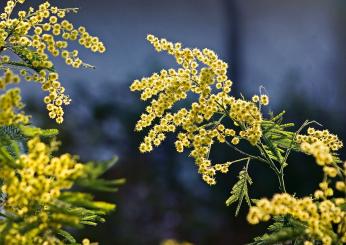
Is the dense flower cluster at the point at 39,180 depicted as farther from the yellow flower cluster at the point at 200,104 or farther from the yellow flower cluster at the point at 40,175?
the yellow flower cluster at the point at 200,104

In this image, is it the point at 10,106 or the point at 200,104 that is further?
the point at 200,104

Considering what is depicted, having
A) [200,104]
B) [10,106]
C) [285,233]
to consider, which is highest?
[200,104]

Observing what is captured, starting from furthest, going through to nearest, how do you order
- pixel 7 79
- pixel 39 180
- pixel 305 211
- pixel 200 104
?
1. pixel 200 104
2. pixel 305 211
3. pixel 7 79
4. pixel 39 180

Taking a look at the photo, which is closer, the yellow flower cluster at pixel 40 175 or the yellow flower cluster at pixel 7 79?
the yellow flower cluster at pixel 40 175

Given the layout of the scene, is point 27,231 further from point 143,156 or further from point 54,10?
point 143,156

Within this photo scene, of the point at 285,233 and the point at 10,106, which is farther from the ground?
the point at 10,106

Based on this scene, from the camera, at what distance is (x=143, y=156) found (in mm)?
11562

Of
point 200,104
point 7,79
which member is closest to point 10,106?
point 7,79

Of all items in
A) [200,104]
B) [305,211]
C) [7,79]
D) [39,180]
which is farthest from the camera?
[200,104]

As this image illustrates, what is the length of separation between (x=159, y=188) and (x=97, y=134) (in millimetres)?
1493

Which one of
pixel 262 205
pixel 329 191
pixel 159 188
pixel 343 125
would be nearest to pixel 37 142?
pixel 262 205

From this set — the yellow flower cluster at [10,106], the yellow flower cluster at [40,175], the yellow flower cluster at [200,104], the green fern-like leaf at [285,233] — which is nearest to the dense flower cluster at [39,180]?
the yellow flower cluster at [40,175]

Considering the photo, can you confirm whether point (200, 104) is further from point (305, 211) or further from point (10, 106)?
point (10, 106)

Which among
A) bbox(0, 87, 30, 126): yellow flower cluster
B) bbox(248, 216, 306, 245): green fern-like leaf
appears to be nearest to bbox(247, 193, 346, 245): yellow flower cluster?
bbox(248, 216, 306, 245): green fern-like leaf
